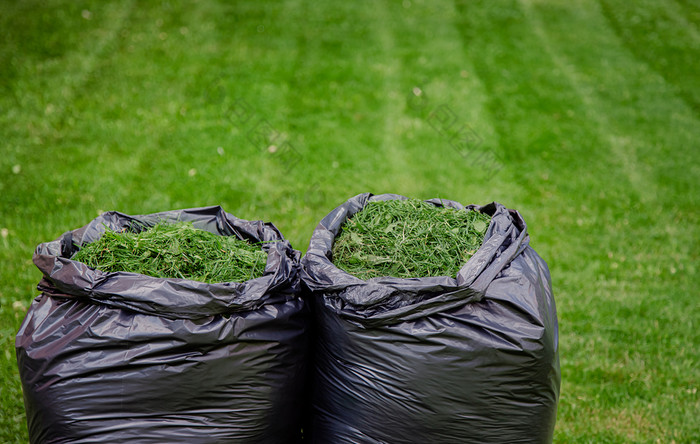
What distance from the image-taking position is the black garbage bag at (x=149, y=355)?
1748mm

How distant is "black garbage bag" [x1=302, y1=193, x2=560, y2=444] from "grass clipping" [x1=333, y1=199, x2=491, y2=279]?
0.41 ft

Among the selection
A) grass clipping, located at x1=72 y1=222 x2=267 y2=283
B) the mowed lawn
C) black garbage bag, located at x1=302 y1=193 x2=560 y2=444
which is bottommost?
the mowed lawn

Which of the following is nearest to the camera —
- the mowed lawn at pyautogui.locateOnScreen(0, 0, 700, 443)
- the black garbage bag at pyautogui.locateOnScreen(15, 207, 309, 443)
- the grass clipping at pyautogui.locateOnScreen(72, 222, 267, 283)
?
the black garbage bag at pyautogui.locateOnScreen(15, 207, 309, 443)

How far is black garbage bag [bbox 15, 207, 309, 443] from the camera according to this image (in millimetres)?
1748

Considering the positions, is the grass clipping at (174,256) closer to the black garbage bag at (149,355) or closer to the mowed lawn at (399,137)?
the black garbage bag at (149,355)

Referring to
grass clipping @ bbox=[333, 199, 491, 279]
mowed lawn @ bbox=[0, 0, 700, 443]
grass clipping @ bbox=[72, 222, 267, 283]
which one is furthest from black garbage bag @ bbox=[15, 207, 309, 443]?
mowed lawn @ bbox=[0, 0, 700, 443]

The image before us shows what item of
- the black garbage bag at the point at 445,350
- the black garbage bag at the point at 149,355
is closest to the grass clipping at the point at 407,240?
the black garbage bag at the point at 445,350

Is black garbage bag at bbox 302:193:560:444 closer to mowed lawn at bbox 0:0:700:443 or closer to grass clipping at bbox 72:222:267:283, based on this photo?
grass clipping at bbox 72:222:267:283

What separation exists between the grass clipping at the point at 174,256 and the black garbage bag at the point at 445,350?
0.74 ft

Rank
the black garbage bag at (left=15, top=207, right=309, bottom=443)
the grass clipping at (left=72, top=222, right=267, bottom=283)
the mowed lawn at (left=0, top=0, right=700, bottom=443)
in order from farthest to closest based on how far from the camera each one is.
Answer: the mowed lawn at (left=0, top=0, right=700, bottom=443)
the grass clipping at (left=72, top=222, right=267, bottom=283)
the black garbage bag at (left=15, top=207, right=309, bottom=443)

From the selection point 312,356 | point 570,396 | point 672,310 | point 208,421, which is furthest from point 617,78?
point 208,421

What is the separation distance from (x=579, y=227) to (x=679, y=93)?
276 cm

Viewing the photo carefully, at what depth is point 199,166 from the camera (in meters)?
4.23

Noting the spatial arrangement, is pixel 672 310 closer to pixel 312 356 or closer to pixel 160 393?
pixel 312 356
